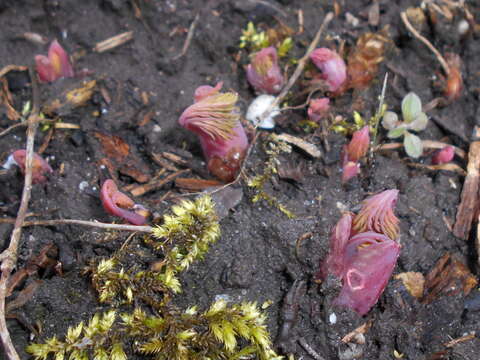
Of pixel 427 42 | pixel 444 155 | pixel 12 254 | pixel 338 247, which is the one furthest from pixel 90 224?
pixel 427 42

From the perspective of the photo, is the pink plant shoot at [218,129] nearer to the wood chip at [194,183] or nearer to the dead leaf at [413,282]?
the wood chip at [194,183]

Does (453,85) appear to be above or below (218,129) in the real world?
below

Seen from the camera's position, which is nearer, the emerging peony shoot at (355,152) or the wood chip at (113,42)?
the emerging peony shoot at (355,152)

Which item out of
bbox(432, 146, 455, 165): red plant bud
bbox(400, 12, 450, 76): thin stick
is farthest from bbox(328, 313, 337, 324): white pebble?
bbox(400, 12, 450, 76): thin stick

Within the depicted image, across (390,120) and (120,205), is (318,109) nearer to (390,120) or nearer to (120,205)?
(390,120)

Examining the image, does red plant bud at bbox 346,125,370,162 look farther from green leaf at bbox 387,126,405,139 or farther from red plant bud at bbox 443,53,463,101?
red plant bud at bbox 443,53,463,101

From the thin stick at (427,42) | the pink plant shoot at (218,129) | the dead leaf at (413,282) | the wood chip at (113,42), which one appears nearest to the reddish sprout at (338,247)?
the dead leaf at (413,282)
